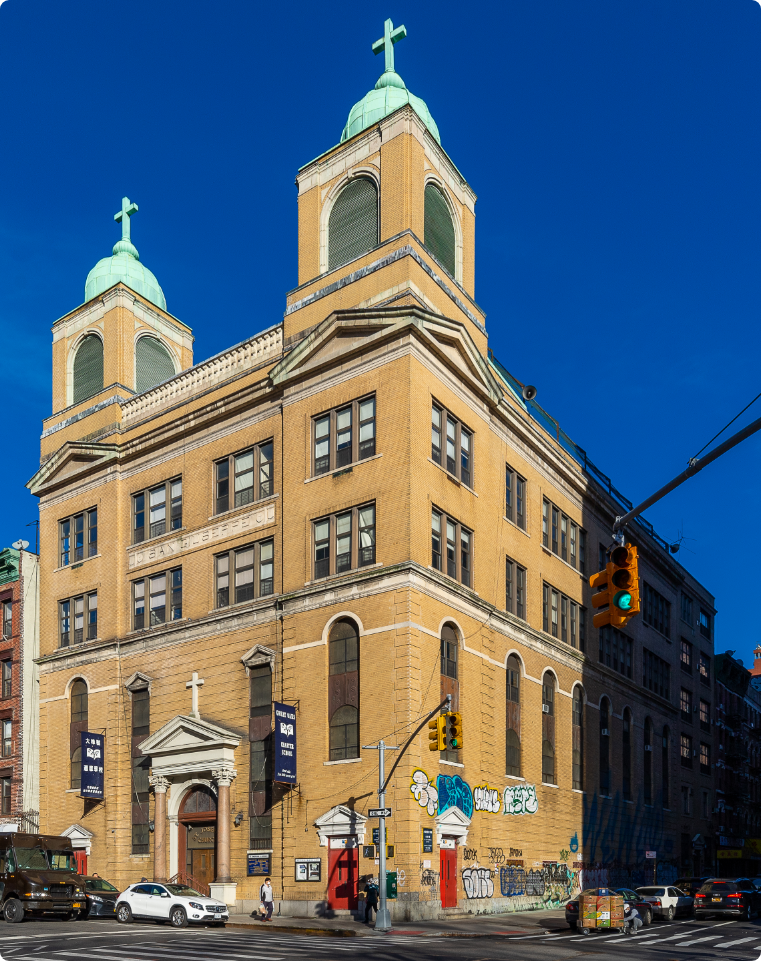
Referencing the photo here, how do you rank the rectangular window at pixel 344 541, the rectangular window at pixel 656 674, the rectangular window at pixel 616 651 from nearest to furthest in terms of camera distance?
the rectangular window at pixel 344 541, the rectangular window at pixel 616 651, the rectangular window at pixel 656 674

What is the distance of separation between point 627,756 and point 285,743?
28.7 metres

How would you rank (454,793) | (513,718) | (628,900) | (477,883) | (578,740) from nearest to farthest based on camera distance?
1. (628,900)
2. (454,793)
3. (477,883)
4. (513,718)
5. (578,740)

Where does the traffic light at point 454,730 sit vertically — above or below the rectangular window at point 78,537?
below

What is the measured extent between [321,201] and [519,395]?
49.8ft

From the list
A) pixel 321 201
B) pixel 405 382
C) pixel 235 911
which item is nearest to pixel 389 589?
pixel 405 382

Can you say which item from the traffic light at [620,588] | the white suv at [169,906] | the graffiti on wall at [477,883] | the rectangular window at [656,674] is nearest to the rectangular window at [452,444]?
the graffiti on wall at [477,883]

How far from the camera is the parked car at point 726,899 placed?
4059 centimetres

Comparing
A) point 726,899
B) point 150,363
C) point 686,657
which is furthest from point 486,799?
point 686,657

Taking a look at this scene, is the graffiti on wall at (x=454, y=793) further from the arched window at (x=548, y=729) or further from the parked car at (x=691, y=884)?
the parked car at (x=691, y=884)

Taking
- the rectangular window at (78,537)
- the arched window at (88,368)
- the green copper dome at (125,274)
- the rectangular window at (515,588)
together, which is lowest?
the rectangular window at (515,588)

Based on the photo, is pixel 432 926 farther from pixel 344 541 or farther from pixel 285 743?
pixel 344 541

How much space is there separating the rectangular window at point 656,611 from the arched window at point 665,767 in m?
6.93

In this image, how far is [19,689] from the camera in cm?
5672

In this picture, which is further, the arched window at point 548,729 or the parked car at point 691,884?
the arched window at point 548,729
